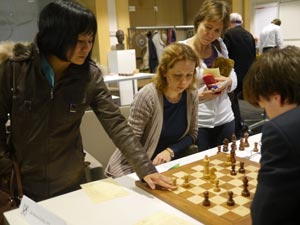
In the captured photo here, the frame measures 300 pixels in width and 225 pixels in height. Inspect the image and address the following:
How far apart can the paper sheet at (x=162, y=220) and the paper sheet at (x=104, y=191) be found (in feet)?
0.74

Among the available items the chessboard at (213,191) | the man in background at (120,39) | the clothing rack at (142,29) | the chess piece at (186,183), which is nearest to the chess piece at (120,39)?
the man in background at (120,39)

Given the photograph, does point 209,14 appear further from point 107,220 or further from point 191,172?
point 107,220

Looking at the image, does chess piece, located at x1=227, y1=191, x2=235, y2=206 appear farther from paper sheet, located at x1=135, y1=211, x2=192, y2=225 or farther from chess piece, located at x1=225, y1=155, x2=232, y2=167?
chess piece, located at x1=225, y1=155, x2=232, y2=167

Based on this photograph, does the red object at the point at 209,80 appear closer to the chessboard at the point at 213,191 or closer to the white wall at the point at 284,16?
the chessboard at the point at 213,191

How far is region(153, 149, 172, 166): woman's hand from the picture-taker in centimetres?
181

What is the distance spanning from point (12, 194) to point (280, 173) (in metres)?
1.14

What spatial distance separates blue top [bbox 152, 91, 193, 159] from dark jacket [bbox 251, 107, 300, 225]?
3.62ft

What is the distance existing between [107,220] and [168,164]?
59 centimetres

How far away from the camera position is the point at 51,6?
1.33 metres

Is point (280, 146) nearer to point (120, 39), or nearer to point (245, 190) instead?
point (245, 190)

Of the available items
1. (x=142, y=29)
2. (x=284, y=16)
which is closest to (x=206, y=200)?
(x=142, y=29)

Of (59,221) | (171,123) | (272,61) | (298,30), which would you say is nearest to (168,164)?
(171,123)

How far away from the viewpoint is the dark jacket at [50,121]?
1396 millimetres

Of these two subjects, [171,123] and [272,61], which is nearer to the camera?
[272,61]
